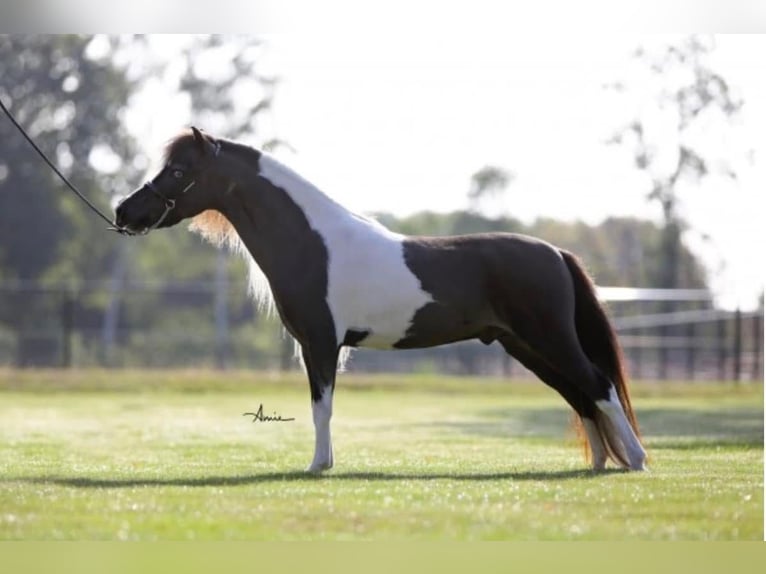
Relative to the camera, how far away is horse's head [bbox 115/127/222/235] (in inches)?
401

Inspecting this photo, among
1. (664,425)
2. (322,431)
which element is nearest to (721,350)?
(664,425)

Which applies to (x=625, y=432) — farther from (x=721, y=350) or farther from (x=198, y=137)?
(x=721, y=350)

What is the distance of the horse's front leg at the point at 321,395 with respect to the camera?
386 inches

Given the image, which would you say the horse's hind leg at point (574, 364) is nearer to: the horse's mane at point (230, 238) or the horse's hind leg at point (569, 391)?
the horse's hind leg at point (569, 391)

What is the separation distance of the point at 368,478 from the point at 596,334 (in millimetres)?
2157

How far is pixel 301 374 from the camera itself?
2761 centimetres

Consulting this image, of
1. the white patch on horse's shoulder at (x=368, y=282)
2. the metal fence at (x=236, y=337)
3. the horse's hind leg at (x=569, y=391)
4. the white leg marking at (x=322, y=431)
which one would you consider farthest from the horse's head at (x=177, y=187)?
the metal fence at (x=236, y=337)

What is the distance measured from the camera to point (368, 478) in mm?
9500

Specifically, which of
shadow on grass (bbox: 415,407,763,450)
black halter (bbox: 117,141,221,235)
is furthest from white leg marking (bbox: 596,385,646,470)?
black halter (bbox: 117,141,221,235)

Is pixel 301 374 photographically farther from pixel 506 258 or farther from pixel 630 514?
pixel 630 514

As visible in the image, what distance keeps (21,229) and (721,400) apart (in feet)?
82.2

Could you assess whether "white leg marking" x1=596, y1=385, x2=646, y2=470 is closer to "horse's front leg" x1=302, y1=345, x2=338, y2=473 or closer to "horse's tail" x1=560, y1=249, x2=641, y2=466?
"horse's tail" x1=560, y1=249, x2=641, y2=466

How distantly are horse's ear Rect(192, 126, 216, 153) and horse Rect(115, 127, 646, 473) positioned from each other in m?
0.01

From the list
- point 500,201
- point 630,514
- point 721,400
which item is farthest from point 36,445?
point 500,201
